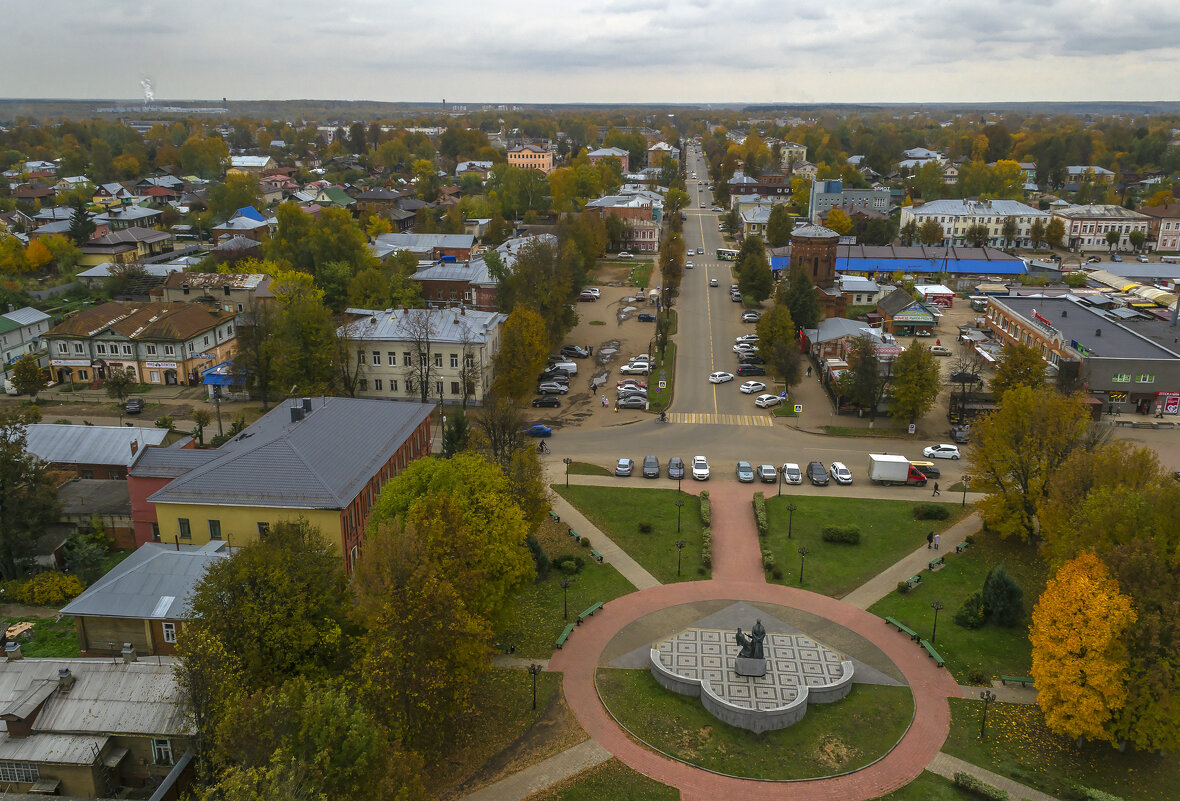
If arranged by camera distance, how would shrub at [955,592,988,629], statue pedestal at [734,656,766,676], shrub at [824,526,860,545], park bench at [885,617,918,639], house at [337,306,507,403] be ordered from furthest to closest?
1. house at [337,306,507,403]
2. shrub at [824,526,860,545]
3. shrub at [955,592,988,629]
4. park bench at [885,617,918,639]
5. statue pedestal at [734,656,766,676]

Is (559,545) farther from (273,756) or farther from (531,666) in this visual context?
(273,756)

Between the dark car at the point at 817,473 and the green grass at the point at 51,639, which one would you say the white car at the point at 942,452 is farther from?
the green grass at the point at 51,639

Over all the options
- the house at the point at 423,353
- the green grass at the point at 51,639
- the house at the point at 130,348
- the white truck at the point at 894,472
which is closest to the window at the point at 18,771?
the green grass at the point at 51,639

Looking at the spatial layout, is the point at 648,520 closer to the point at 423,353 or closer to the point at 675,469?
the point at 675,469

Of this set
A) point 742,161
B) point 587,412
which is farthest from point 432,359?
point 742,161

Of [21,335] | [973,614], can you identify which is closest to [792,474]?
[973,614]

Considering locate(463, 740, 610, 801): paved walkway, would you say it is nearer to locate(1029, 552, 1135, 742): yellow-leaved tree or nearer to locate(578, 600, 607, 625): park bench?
locate(578, 600, 607, 625): park bench

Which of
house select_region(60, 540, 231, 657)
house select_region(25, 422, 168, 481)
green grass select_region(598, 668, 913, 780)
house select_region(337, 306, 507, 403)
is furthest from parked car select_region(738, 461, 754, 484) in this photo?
house select_region(25, 422, 168, 481)
